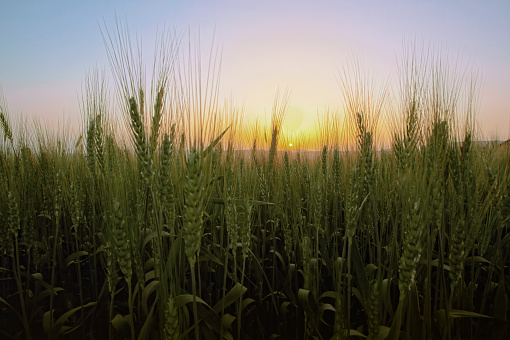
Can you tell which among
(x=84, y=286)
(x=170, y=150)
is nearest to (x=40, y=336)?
(x=84, y=286)

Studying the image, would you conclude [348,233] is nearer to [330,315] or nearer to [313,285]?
[313,285]

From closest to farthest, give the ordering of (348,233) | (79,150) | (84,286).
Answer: (348,233), (84,286), (79,150)

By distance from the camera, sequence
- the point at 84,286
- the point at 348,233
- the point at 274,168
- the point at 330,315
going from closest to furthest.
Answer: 1. the point at 348,233
2. the point at 330,315
3. the point at 84,286
4. the point at 274,168

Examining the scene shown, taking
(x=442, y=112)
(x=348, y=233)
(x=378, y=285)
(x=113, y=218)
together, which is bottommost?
(x=378, y=285)

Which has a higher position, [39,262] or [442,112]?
[442,112]

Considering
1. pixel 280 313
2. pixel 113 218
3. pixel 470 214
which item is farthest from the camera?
pixel 280 313

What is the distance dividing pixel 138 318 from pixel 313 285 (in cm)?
97

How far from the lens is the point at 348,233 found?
4.60 feet

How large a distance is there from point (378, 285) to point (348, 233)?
28 centimetres

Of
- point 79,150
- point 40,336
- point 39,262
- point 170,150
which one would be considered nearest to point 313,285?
point 170,150

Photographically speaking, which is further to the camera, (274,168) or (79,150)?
(79,150)

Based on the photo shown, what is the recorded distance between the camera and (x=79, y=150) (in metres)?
3.58

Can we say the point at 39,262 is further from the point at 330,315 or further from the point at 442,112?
the point at 442,112

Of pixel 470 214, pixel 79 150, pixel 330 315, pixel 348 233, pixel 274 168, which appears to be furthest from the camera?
pixel 79 150
